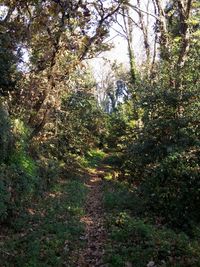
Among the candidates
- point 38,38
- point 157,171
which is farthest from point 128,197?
point 38,38

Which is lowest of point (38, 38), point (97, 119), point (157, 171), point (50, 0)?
point (157, 171)

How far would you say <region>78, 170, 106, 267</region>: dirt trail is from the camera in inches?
294

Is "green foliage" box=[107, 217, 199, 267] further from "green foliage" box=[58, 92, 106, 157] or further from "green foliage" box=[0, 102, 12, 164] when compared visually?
"green foliage" box=[58, 92, 106, 157]

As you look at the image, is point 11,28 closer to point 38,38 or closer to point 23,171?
point 38,38

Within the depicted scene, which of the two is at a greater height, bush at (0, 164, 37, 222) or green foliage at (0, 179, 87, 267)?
bush at (0, 164, 37, 222)

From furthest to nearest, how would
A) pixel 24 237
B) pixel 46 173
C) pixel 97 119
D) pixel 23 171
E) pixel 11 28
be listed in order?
pixel 97 119, pixel 11 28, pixel 46 173, pixel 23 171, pixel 24 237

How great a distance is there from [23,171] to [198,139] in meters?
5.13

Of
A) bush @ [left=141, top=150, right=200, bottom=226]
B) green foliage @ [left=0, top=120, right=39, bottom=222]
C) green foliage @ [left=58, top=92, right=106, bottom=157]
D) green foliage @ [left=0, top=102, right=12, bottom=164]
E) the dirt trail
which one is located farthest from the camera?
green foliage @ [left=58, top=92, right=106, bottom=157]

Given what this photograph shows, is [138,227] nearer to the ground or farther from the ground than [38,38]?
nearer to the ground

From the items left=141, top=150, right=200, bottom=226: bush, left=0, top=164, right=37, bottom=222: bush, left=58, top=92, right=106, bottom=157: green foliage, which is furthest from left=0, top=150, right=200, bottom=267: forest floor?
left=58, top=92, right=106, bottom=157: green foliage

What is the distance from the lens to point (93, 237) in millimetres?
8852

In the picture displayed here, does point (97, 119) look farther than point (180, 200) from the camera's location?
Yes

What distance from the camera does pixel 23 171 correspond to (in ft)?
35.7

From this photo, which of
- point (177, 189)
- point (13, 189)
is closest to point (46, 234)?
point (13, 189)
